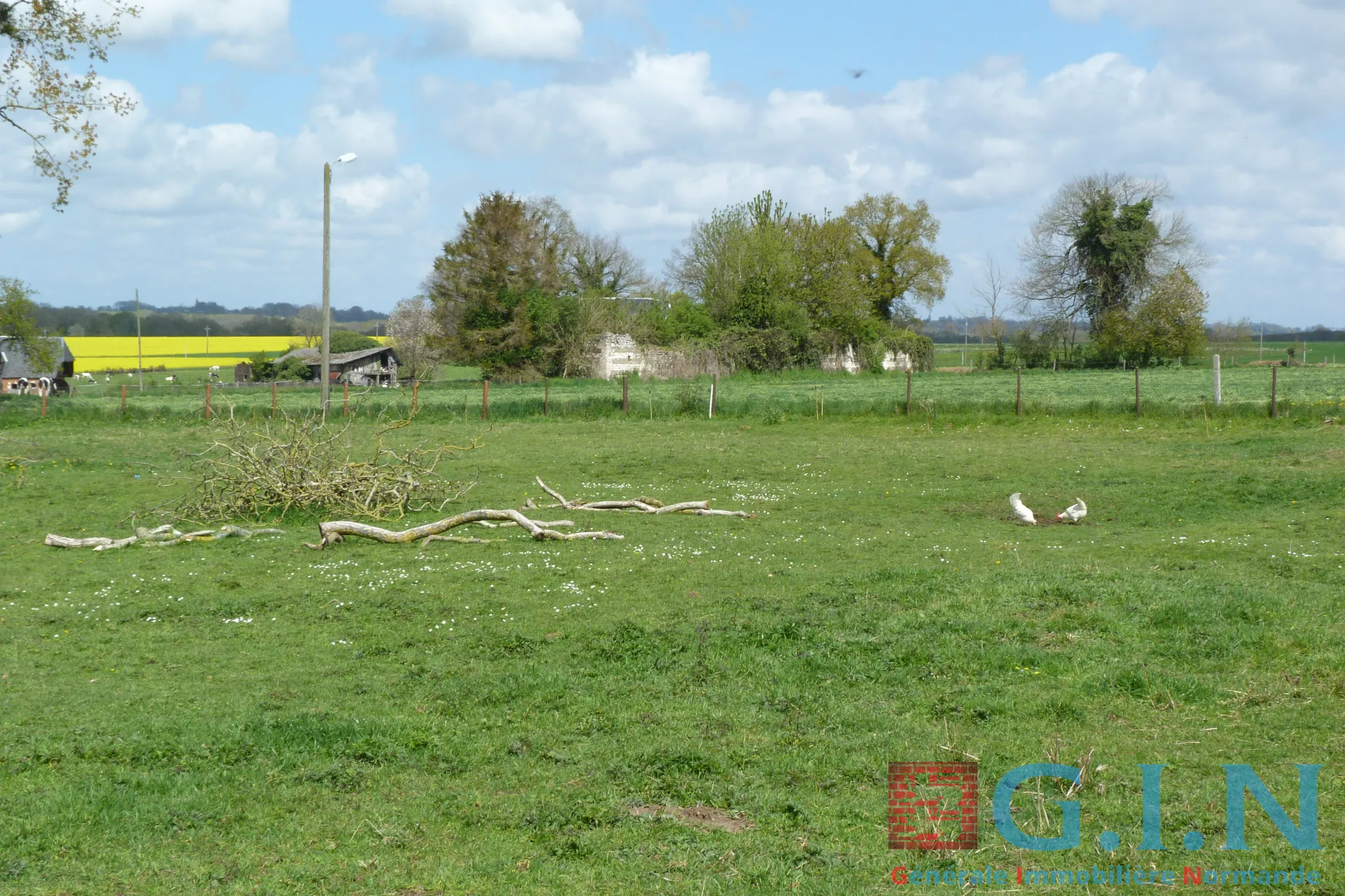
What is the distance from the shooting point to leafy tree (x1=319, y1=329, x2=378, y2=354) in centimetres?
9800

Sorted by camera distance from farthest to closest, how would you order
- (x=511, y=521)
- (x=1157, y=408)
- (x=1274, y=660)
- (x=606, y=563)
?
(x=1157, y=408)
(x=511, y=521)
(x=606, y=563)
(x=1274, y=660)

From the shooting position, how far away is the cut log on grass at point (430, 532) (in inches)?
518

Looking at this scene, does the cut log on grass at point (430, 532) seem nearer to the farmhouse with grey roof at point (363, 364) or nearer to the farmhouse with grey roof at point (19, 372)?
the farmhouse with grey roof at point (363, 364)

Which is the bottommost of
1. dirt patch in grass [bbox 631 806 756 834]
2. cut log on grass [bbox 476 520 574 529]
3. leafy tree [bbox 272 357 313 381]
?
dirt patch in grass [bbox 631 806 756 834]

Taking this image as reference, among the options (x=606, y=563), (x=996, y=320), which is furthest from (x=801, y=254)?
(x=606, y=563)

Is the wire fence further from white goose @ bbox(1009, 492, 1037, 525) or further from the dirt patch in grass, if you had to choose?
the dirt patch in grass

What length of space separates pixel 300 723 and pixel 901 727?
12.7 feet

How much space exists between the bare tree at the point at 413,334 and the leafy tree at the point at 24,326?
22.7m

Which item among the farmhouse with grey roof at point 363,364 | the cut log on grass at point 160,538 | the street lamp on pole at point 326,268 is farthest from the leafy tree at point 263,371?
the cut log on grass at point 160,538

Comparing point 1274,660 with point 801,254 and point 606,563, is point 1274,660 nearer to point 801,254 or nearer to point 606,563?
point 606,563

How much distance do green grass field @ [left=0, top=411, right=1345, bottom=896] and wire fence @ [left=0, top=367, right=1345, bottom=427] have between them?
12351 millimetres

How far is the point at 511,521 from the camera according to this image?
14.4 metres

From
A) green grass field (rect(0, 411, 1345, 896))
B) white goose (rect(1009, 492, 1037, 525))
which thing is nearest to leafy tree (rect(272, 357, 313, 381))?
green grass field (rect(0, 411, 1345, 896))

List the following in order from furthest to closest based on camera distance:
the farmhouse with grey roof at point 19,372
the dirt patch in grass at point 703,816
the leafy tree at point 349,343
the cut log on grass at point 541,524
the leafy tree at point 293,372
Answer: the leafy tree at point 349,343
the leafy tree at point 293,372
the farmhouse with grey roof at point 19,372
the cut log on grass at point 541,524
the dirt patch in grass at point 703,816
